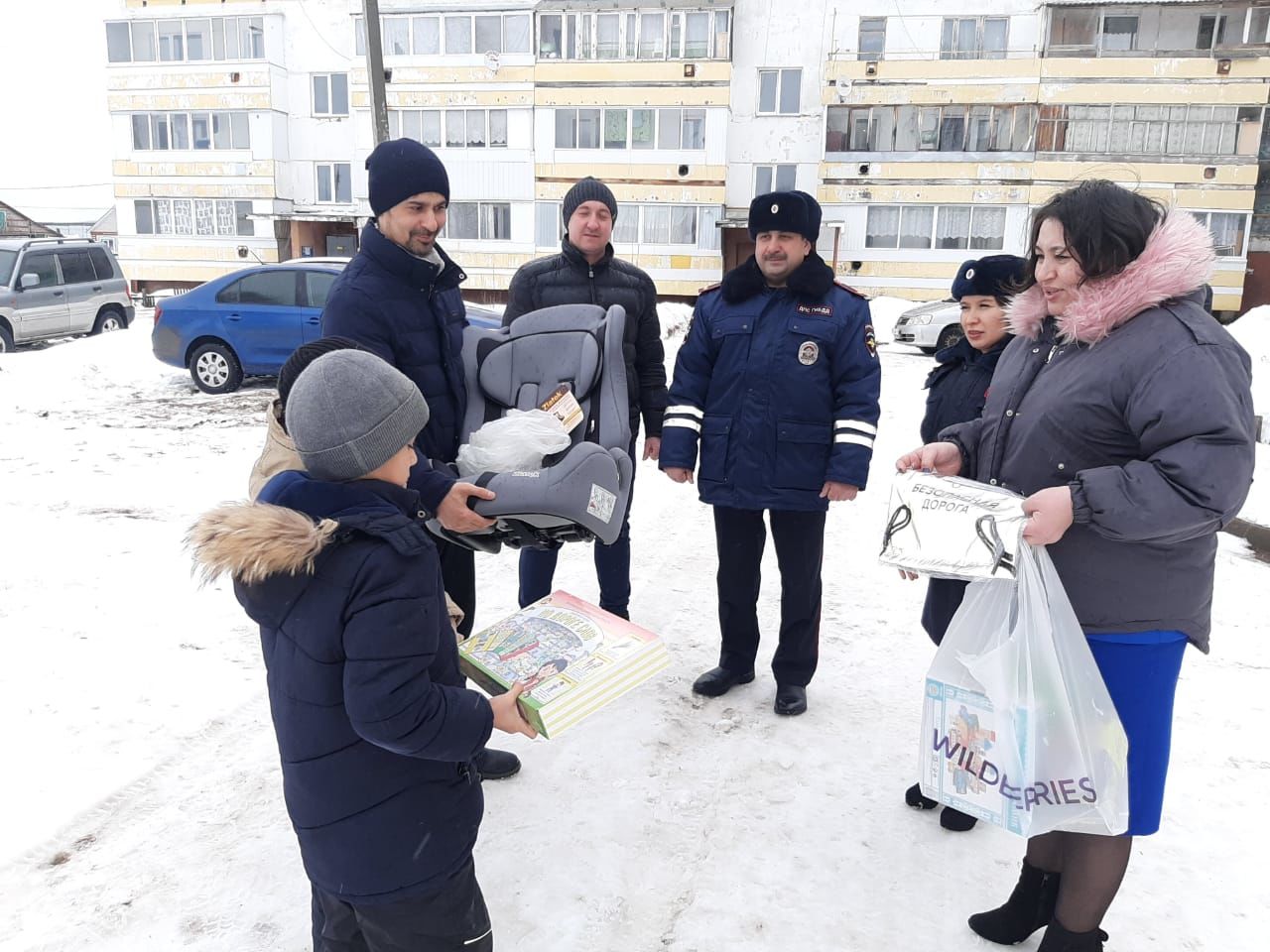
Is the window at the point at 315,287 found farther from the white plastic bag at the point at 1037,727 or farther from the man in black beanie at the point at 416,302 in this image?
the white plastic bag at the point at 1037,727

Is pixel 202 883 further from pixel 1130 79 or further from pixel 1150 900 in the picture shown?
pixel 1130 79

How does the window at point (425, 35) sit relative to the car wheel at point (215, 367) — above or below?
above

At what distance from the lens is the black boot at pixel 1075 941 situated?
6.88ft

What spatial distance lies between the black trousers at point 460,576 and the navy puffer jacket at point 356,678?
150cm

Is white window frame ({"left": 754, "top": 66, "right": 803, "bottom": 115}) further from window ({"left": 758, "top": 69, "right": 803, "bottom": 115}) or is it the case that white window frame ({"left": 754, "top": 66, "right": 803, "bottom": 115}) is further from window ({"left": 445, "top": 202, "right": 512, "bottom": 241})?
window ({"left": 445, "top": 202, "right": 512, "bottom": 241})

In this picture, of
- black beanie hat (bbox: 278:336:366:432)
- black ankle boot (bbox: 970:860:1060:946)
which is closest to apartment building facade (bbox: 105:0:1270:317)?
black beanie hat (bbox: 278:336:366:432)

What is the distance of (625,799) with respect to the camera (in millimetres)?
2934

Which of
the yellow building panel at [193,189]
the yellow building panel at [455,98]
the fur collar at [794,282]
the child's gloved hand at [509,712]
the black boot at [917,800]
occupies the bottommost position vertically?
the black boot at [917,800]

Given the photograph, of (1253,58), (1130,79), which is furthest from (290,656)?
(1253,58)

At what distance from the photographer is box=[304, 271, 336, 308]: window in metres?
10.3

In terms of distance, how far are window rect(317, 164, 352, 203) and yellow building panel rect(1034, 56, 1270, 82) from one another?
21.9 metres

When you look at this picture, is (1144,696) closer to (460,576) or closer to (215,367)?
(460,576)

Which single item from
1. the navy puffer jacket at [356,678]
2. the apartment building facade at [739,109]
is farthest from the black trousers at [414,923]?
the apartment building facade at [739,109]

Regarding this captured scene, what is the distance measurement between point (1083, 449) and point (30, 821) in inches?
127
